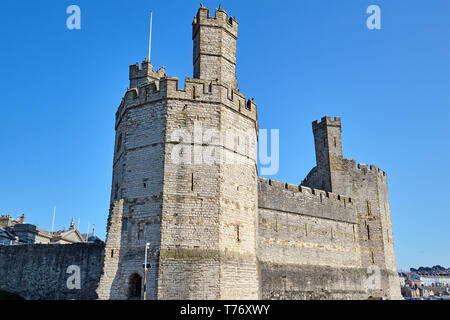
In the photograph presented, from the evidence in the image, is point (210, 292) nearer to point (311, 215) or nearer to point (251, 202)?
point (251, 202)

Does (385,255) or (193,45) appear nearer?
(193,45)

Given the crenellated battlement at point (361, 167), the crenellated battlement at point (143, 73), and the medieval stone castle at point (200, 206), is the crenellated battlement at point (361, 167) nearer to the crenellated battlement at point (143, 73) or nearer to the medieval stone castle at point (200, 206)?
the medieval stone castle at point (200, 206)

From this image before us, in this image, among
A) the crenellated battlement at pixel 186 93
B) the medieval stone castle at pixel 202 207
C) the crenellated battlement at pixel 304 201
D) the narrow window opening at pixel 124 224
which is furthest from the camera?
the crenellated battlement at pixel 304 201

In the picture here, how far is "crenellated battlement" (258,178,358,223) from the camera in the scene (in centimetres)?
2441

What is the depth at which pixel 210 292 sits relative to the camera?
51.9 ft

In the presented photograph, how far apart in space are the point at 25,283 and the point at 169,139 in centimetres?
1312

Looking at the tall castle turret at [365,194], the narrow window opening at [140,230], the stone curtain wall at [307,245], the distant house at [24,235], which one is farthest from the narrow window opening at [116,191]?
the distant house at [24,235]

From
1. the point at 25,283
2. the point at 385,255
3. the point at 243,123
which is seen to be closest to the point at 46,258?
the point at 25,283

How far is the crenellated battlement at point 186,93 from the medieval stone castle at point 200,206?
48 millimetres

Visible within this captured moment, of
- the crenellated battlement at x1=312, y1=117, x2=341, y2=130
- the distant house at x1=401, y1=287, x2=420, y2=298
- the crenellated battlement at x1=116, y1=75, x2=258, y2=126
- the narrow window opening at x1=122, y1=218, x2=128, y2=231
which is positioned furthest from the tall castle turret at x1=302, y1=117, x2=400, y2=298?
the distant house at x1=401, y1=287, x2=420, y2=298

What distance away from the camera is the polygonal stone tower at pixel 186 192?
53.0ft

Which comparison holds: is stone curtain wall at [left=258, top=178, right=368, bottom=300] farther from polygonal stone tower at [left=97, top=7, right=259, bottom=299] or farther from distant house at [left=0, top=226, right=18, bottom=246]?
distant house at [left=0, top=226, right=18, bottom=246]

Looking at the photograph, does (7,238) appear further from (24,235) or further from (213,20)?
(213,20)

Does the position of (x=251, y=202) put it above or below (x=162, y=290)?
above
